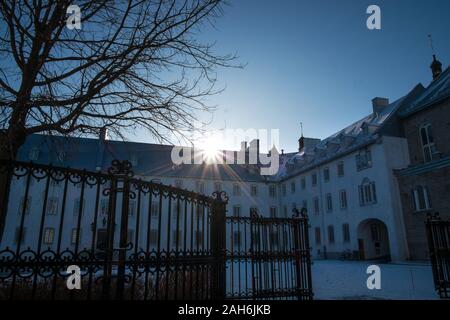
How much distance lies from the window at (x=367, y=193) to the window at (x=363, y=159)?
4.07 feet

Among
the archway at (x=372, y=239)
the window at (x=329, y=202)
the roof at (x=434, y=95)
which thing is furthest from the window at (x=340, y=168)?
the roof at (x=434, y=95)

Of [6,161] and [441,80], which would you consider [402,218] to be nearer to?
[441,80]

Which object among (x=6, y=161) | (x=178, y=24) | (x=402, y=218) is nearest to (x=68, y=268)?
(x=6, y=161)

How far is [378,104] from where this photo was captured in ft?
103

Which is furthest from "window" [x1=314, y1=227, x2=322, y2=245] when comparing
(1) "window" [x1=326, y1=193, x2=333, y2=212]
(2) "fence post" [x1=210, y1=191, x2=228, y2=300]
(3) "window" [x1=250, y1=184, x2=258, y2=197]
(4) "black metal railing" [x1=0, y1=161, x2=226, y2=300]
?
(2) "fence post" [x1=210, y1=191, x2=228, y2=300]

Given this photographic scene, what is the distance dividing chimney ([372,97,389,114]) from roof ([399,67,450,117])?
495 centimetres

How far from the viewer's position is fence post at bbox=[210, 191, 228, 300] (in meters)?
5.86

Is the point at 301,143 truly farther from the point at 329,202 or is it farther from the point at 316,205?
the point at 329,202

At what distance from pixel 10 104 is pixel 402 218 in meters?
25.5

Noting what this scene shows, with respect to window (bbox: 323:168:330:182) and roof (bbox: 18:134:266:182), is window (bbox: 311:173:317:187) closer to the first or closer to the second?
window (bbox: 323:168:330:182)

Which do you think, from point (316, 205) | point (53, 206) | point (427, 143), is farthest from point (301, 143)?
point (53, 206)

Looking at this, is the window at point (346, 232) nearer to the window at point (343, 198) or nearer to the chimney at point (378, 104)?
the window at point (343, 198)

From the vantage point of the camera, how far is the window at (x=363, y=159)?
26.8 metres

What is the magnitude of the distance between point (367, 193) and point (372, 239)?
4.23m
